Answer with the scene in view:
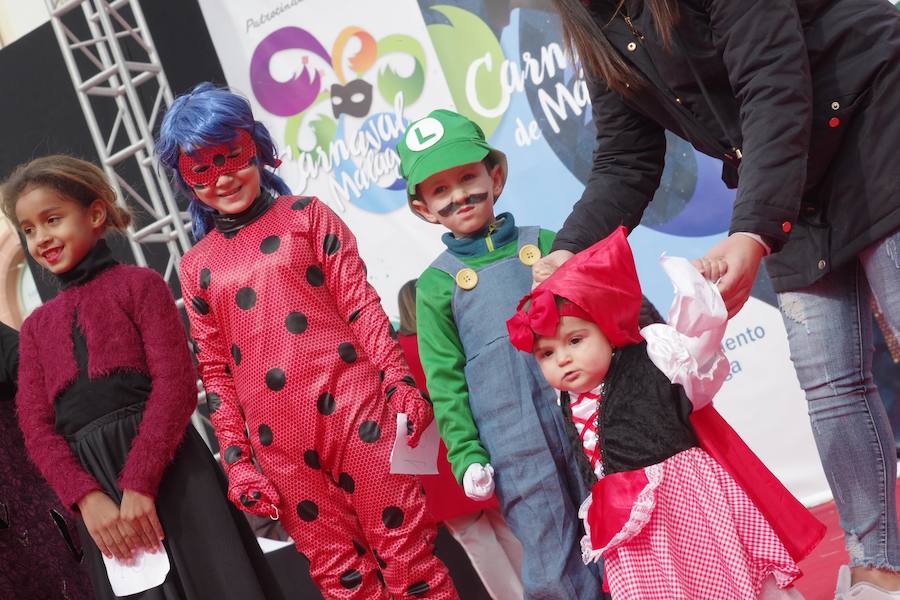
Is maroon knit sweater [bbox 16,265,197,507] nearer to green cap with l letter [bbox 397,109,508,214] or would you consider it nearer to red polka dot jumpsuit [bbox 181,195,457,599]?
red polka dot jumpsuit [bbox 181,195,457,599]

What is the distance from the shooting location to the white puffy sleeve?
1.39 meters

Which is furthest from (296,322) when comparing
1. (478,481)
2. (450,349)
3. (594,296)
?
(594,296)

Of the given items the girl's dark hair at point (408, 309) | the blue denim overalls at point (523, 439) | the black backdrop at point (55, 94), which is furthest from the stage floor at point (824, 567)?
the black backdrop at point (55, 94)

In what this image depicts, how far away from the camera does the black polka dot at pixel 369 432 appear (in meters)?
2.12

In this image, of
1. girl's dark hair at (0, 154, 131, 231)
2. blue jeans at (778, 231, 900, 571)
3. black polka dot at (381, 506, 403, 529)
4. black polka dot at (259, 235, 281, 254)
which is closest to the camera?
blue jeans at (778, 231, 900, 571)

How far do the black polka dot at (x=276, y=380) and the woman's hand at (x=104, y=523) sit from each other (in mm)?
437

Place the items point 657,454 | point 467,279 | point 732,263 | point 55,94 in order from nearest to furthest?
point 732,263 < point 657,454 < point 467,279 < point 55,94

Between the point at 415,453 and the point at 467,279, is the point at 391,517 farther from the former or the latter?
the point at 467,279

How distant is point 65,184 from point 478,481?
4.27ft

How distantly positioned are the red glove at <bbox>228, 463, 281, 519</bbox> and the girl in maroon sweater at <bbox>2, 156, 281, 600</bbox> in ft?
0.41

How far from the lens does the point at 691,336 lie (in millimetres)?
1478

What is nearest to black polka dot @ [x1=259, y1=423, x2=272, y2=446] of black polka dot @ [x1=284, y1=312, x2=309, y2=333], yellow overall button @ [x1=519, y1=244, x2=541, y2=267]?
black polka dot @ [x1=284, y1=312, x2=309, y2=333]

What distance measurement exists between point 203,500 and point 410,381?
573mm

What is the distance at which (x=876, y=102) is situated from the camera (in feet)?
4.88
